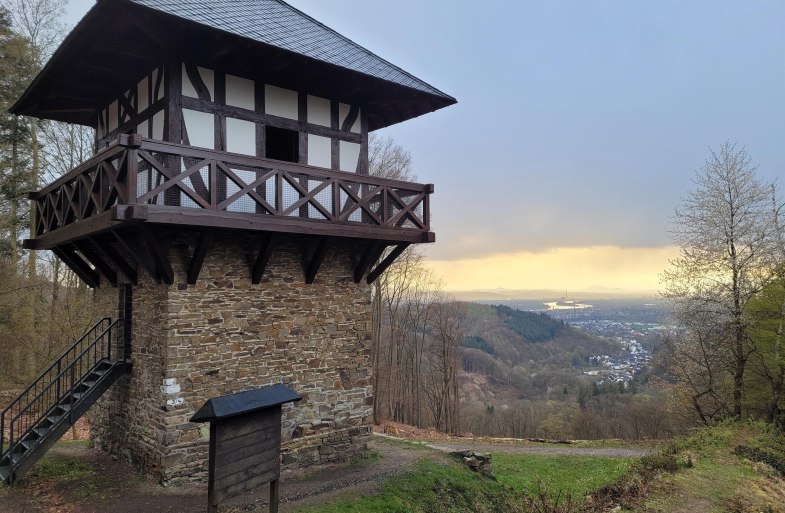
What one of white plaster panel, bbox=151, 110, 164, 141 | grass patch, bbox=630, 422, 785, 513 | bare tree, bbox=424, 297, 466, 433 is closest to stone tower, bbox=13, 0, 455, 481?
white plaster panel, bbox=151, 110, 164, 141

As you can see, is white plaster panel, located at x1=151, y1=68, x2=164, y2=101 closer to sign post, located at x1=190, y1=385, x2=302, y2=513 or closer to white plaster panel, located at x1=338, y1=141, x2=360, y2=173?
white plaster panel, located at x1=338, y1=141, x2=360, y2=173

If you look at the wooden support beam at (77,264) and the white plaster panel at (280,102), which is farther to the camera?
the wooden support beam at (77,264)

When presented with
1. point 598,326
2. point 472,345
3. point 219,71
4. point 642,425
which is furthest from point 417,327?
point 598,326

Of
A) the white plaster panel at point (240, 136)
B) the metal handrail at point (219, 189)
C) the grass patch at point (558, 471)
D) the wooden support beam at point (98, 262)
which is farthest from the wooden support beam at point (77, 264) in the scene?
the grass patch at point (558, 471)

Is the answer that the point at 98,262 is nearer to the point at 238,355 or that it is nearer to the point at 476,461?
the point at 238,355

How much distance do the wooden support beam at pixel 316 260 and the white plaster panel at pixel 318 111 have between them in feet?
8.15

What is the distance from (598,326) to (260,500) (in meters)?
87.5

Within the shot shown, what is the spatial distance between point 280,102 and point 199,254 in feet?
11.2

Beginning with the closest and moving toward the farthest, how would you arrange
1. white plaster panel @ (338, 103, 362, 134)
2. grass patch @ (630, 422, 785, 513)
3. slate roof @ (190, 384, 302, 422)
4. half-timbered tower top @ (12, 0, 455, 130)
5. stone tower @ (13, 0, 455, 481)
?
slate roof @ (190, 384, 302, 422), half-timbered tower top @ (12, 0, 455, 130), stone tower @ (13, 0, 455, 481), grass patch @ (630, 422, 785, 513), white plaster panel @ (338, 103, 362, 134)

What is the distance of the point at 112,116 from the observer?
10180 mm

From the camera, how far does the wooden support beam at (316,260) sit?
8930mm

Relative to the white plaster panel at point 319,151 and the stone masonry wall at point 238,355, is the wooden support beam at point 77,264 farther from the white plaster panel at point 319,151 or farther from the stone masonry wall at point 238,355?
the white plaster panel at point 319,151

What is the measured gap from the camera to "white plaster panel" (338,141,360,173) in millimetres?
10031

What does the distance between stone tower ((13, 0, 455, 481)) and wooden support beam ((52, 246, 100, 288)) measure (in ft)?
0.18
